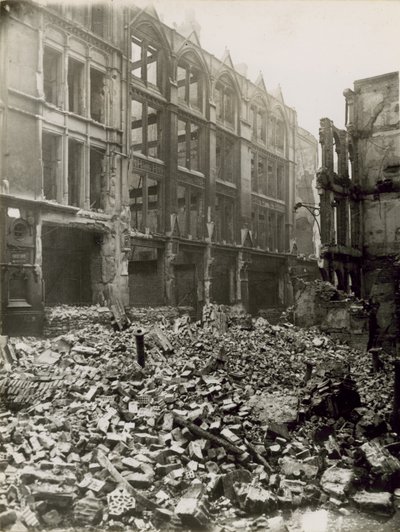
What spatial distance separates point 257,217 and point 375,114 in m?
8.94

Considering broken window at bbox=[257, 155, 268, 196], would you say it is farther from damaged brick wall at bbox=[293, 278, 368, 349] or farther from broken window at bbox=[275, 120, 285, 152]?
damaged brick wall at bbox=[293, 278, 368, 349]

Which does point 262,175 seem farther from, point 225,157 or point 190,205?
point 190,205

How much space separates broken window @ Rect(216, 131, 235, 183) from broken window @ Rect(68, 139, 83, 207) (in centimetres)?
1000

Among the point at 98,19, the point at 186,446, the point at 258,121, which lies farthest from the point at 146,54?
the point at 186,446

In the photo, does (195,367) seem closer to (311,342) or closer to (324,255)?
(311,342)

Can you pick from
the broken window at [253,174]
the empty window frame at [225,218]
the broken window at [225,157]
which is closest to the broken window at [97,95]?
the broken window at [225,157]

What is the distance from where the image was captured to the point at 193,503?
540cm

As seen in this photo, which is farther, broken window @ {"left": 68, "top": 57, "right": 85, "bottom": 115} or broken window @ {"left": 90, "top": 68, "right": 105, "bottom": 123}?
broken window @ {"left": 90, "top": 68, "right": 105, "bottom": 123}

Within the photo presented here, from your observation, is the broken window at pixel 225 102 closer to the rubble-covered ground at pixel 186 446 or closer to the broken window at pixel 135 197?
the broken window at pixel 135 197

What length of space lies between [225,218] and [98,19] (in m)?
11.8

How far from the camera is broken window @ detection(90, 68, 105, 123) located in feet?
59.7

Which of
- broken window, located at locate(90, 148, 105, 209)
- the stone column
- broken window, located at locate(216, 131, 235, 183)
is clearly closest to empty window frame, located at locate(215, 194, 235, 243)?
broken window, located at locate(216, 131, 235, 183)

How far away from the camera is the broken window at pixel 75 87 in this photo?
17297mm

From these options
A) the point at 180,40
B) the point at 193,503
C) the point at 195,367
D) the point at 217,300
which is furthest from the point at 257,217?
the point at 193,503
